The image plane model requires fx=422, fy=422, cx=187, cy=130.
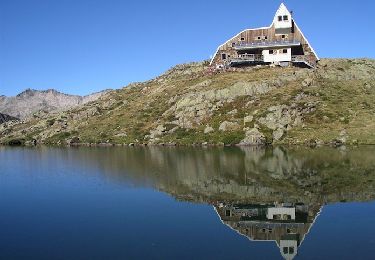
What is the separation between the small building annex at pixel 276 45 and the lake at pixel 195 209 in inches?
2894

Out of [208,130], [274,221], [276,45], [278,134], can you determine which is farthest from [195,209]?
[276,45]

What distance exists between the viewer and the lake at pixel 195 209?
30672 millimetres

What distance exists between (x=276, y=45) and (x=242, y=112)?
35839 mm

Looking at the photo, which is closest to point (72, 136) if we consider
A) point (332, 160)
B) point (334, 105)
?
point (334, 105)

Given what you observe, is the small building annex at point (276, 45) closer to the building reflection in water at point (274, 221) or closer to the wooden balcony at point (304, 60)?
the wooden balcony at point (304, 60)

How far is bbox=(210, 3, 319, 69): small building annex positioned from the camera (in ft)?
482

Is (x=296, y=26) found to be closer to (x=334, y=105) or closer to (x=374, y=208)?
(x=334, y=105)

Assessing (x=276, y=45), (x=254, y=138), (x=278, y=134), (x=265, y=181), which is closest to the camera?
(x=265, y=181)

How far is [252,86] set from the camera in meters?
134

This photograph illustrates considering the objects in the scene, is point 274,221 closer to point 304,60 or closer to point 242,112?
point 242,112

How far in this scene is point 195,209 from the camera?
145 ft

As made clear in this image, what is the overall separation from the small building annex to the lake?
73.5m

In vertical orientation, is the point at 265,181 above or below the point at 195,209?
above

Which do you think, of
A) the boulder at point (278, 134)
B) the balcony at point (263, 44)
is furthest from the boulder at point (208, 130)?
the balcony at point (263, 44)
